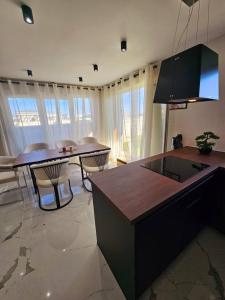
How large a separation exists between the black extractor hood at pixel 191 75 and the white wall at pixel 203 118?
653mm

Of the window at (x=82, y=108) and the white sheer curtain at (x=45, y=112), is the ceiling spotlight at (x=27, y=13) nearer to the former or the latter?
the white sheer curtain at (x=45, y=112)

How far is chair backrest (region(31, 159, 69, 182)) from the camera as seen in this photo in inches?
74.2

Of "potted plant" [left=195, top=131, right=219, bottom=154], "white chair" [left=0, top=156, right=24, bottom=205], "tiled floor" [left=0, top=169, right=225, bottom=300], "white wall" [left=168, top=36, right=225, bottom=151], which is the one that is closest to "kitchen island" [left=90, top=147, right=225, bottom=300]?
"tiled floor" [left=0, top=169, right=225, bottom=300]

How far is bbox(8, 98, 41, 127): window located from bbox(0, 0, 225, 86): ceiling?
834 mm

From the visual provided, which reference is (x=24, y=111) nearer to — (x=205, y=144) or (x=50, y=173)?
(x=50, y=173)

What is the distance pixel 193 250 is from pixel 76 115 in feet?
12.5

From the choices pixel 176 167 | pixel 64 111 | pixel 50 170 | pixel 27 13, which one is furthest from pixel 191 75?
pixel 64 111

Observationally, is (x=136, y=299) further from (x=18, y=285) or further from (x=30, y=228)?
(x=30, y=228)

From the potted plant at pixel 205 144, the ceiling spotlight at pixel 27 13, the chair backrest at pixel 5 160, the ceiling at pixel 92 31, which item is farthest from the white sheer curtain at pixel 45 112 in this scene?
the potted plant at pixel 205 144

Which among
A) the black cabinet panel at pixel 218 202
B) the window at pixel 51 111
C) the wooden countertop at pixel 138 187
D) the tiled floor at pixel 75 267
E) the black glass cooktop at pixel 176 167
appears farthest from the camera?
the window at pixel 51 111

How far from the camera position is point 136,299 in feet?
3.43

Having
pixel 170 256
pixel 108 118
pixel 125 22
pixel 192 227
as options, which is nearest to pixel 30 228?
pixel 170 256

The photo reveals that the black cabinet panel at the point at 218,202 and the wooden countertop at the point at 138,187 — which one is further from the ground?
the wooden countertop at the point at 138,187

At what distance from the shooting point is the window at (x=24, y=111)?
3217 millimetres
